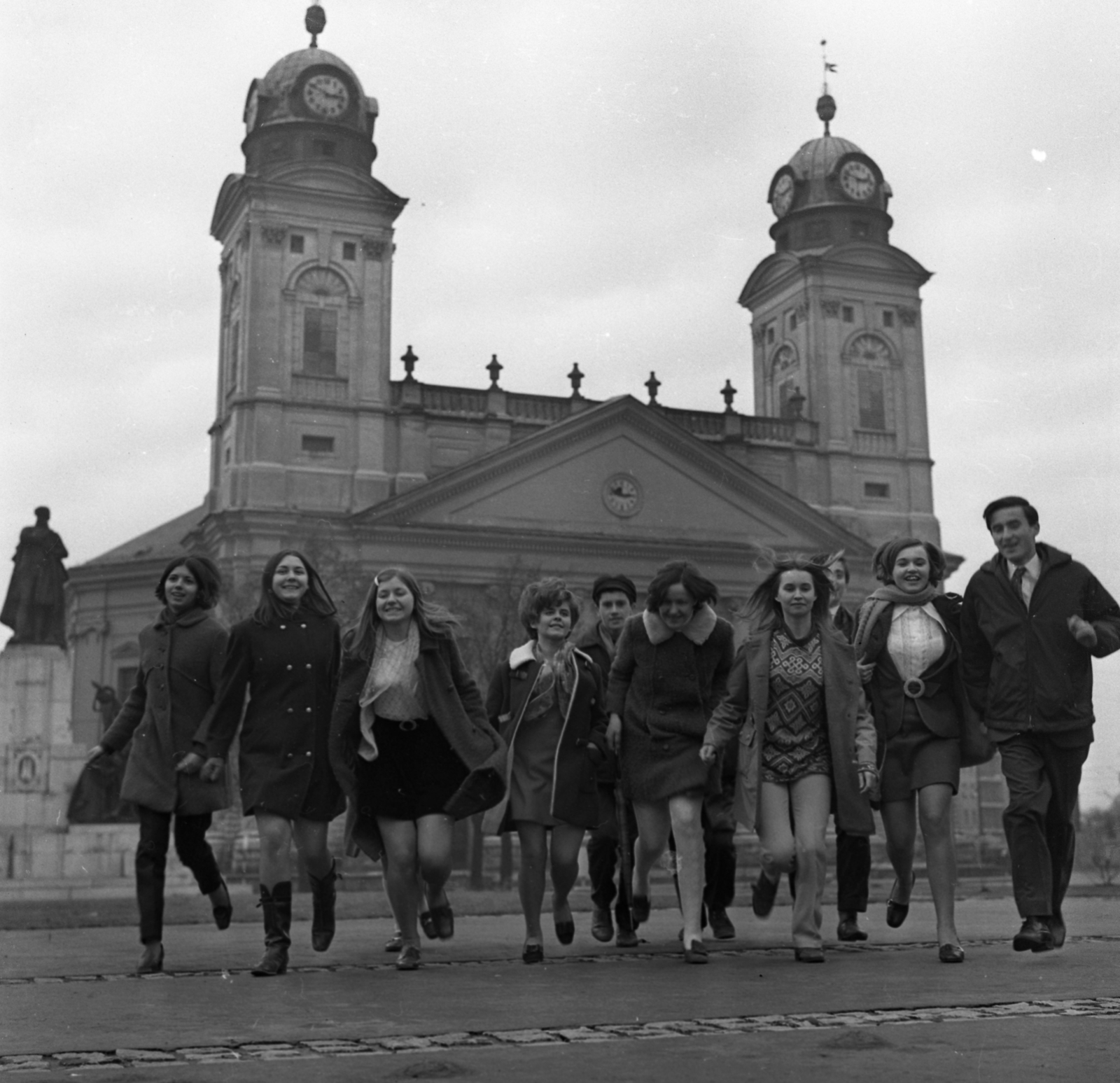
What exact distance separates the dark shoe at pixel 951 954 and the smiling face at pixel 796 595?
1.70 metres

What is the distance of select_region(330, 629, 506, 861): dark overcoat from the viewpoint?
7859 millimetres

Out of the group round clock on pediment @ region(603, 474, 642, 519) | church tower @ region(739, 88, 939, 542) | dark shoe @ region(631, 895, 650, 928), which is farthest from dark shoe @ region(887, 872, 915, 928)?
church tower @ region(739, 88, 939, 542)

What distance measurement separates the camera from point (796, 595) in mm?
8055

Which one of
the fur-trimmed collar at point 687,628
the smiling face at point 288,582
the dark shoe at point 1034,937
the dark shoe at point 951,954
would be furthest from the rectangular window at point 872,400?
the dark shoe at point 951,954

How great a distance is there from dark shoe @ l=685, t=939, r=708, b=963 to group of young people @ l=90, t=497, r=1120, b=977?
2 cm

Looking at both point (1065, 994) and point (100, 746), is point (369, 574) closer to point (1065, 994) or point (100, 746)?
point (100, 746)

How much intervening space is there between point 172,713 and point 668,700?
2463 millimetres

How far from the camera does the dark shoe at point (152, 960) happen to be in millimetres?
7664

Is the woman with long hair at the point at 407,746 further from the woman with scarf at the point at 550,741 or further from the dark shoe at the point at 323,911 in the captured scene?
the woman with scarf at the point at 550,741

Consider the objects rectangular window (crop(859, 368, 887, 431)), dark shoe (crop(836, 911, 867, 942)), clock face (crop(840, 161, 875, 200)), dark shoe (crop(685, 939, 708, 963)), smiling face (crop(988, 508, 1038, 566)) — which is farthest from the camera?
clock face (crop(840, 161, 875, 200))

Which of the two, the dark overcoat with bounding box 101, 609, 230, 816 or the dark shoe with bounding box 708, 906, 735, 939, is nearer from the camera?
the dark overcoat with bounding box 101, 609, 230, 816

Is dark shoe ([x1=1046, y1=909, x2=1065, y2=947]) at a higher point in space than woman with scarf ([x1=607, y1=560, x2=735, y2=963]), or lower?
lower

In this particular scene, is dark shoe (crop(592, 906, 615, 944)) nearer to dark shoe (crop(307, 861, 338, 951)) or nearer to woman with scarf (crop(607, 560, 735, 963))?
woman with scarf (crop(607, 560, 735, 963))

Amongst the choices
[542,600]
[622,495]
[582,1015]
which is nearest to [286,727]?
[542,600]
